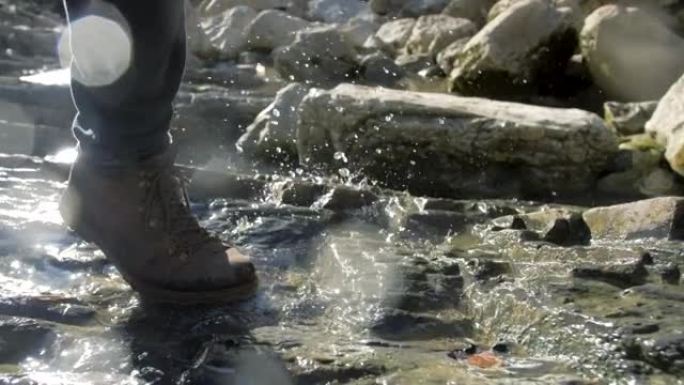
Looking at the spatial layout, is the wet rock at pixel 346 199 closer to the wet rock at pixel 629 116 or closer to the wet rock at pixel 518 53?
the wet rock at pixel 629 116

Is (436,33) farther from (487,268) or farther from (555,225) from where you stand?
(487,268)

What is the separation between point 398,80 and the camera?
34.7 ft

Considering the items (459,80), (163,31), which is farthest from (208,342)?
(459,80)

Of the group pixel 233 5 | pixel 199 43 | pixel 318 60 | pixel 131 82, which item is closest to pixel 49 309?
pixel 131 82

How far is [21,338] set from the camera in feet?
8.56

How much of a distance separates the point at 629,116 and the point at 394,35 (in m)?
6.70

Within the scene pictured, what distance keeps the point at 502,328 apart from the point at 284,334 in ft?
1.87

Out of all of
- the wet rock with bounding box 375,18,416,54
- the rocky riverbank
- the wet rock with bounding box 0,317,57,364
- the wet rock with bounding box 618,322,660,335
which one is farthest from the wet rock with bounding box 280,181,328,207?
the wet rock with bounding box 375,18,416,54

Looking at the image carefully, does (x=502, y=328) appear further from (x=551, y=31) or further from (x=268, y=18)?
(x=268, y=18)

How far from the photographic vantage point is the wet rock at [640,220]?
3.93 metres

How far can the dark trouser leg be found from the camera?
269 centimetres

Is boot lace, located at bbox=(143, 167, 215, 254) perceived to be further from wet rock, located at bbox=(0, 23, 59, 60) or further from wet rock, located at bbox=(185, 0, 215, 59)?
wet rock, located at bbox=(185, 0, 215, 59)

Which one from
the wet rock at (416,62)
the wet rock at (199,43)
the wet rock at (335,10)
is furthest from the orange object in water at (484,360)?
the wet rock at (335,10)

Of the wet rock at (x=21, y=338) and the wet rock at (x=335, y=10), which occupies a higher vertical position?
the wet rock at (x=21, y=338)
